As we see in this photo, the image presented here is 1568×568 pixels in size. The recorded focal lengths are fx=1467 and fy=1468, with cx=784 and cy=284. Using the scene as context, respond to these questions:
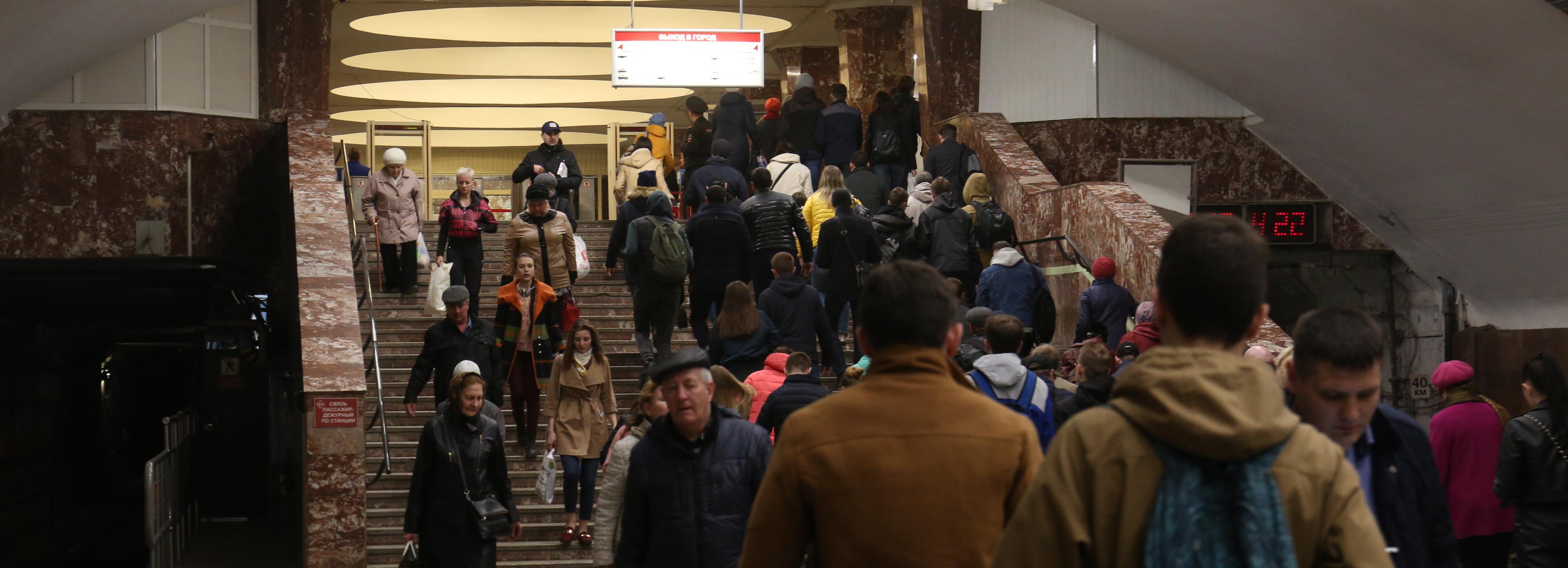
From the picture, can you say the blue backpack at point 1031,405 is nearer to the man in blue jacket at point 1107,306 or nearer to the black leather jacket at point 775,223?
the man in blue jacket at point 1107,306

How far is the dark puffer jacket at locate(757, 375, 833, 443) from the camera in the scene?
6.51 metres

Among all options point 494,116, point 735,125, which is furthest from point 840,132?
point 494,116

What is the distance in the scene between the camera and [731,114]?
1587 cm

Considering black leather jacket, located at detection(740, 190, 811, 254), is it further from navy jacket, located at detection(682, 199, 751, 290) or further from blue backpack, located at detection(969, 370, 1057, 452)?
blue backpack, located at detection(969, 370, 1057, 452)

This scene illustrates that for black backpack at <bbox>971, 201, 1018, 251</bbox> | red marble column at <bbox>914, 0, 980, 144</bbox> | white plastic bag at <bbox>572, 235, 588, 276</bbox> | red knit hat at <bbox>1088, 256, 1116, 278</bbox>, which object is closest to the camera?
red knit hat at <bbox>1088, 256, 1116, 278</bbox>

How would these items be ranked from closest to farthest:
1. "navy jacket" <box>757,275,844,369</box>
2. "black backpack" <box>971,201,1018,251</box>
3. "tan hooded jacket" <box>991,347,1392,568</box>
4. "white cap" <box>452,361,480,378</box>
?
"tan hooded jacket" <box>991,347,1392,568</box>, "white cap" <box>452,361,480,378</box>, "navy jacket" <box>757,275,844,369</box>, "black backpack" <box>971,201,1018,251</box>

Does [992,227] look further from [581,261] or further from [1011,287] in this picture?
[581,261]

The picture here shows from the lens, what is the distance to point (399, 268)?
556 inches

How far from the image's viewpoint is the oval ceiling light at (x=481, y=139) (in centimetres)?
3142

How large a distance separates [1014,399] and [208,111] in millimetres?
11574

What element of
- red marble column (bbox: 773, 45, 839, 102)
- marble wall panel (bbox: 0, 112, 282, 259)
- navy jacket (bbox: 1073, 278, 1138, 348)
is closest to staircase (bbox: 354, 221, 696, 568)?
marble wall panel (bbox: 0, 112, 282, 259)

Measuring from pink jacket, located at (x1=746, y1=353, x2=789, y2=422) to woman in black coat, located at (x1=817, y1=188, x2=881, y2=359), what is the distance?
332 centimetres

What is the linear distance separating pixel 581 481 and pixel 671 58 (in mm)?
7122

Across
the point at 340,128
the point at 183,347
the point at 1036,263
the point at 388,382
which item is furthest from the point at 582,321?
the point at 183,347
